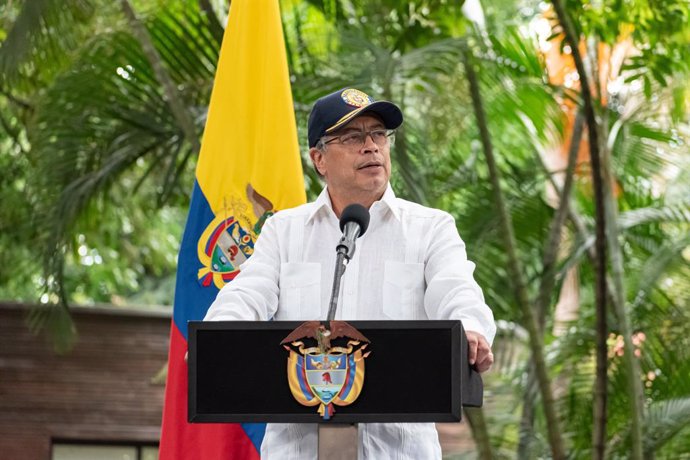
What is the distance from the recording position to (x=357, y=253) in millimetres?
3580

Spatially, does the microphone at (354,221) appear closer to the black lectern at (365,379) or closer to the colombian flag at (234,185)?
the black lectern at (365,379)

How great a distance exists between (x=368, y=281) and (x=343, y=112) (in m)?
0.47

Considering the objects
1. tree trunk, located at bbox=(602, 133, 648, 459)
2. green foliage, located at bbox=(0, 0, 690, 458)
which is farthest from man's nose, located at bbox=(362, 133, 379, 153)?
tree trunk, located at bbox=(602, 133, 648, 459)

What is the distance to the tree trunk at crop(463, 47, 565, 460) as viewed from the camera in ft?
24.1

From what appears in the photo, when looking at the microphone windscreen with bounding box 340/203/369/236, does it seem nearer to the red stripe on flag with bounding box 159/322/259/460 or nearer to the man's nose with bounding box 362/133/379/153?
the man's nose with bounding box 362/133/379/153

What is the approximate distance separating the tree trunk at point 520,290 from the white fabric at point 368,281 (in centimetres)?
378

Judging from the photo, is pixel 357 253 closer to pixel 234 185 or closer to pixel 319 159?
pixel 319 159

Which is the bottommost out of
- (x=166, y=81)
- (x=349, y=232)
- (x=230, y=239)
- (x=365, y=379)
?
(x=365, y=379)

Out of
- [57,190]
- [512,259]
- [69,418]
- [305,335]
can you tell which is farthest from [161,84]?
[69,418]

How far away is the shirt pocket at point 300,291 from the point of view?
11.6 feet

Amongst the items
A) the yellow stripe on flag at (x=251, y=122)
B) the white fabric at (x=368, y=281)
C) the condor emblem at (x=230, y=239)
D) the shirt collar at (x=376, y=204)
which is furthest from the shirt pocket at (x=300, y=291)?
the yellow stripe on flag at (x=251, y=122)

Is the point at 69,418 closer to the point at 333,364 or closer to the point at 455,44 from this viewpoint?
the point at 455,44

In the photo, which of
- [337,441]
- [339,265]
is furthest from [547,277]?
[337,441]

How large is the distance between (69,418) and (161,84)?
7.59 metres
